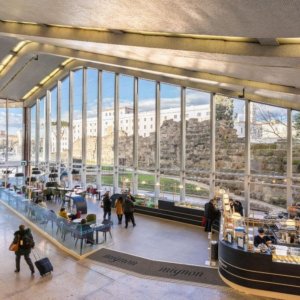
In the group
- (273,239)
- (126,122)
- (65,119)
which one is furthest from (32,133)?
(273,239)

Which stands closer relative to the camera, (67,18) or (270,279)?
(67,18)

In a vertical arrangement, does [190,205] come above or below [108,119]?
below

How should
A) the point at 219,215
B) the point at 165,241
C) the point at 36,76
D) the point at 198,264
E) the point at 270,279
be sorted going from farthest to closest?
the point at 36,76 < the point at 219,215 < the point at 165,241 < the point at 198,264 < the point at 270,279

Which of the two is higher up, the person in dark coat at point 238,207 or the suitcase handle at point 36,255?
the person in dark coat at point 238,207

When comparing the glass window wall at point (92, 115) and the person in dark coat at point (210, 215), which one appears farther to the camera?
the glass window wall at point (92, 115)

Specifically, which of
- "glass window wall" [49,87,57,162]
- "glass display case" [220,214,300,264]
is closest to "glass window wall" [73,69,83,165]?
"glass window wall" [49,87,57,162]

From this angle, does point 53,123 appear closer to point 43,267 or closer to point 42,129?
point 42,129

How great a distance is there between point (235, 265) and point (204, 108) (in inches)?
321

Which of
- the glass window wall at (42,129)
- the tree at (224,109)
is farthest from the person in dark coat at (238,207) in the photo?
the glass window wall at (42,129)

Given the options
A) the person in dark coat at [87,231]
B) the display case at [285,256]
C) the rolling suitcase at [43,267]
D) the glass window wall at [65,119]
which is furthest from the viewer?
the glass window wall at [65,119]

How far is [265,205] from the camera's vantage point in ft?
40.9

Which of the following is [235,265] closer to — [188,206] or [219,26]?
[219,26]

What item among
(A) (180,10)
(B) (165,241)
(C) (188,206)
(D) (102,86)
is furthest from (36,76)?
(A) (180,10)

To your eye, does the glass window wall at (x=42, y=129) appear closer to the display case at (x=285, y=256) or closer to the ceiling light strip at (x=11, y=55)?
the ceiling light strip at (x=11, y=55)
